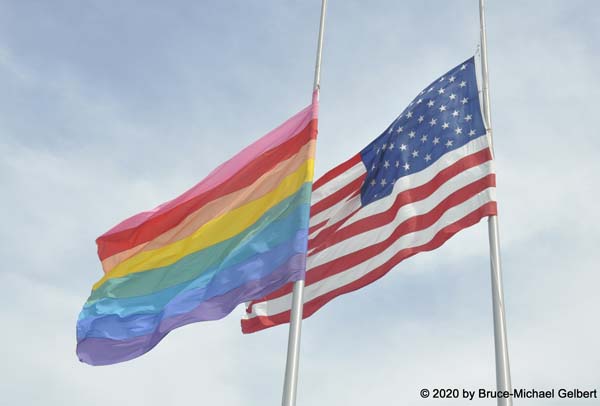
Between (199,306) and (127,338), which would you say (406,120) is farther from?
(127,338)

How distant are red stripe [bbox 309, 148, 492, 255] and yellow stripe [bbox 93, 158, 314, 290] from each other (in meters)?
1.84

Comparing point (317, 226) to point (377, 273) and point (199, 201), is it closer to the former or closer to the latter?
point (377, 273)

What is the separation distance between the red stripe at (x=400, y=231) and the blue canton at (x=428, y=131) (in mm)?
1019

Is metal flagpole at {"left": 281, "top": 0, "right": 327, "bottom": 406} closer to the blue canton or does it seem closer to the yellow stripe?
the yellow stripe

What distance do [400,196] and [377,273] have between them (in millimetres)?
1566

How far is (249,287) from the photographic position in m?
13.1

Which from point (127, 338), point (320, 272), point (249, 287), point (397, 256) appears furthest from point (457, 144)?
point (127, 338)

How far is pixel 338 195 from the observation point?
15883 millimetres

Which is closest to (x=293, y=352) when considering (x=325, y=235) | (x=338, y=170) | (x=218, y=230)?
(x=218, y=230)

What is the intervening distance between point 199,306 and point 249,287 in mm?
1148

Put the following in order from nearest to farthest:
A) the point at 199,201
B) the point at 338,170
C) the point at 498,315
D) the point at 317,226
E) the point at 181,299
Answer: the point at 498,315
the point at 181,299
the point at 199,201
the point at 317,226
the point at 338,170

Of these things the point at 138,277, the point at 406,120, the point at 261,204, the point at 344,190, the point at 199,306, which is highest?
the point at 406,120

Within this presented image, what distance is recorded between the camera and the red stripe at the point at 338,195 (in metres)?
15.7

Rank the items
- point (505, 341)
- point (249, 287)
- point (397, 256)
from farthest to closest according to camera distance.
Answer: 1. point (397, 256)
2. point (249, 287)
3. point (505, 341)
